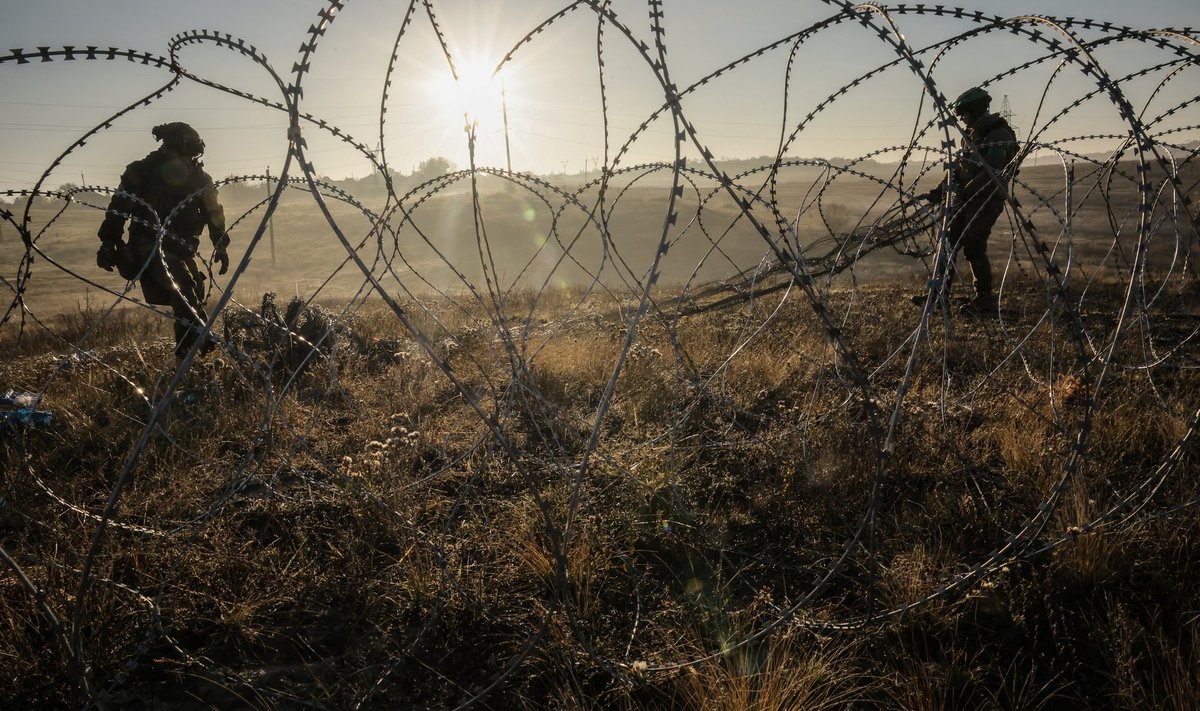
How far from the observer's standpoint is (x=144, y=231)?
19.1ft

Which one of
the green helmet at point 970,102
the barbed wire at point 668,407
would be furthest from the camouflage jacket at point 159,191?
the green helmet at point 970,102

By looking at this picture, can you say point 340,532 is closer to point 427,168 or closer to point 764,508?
point 764,508

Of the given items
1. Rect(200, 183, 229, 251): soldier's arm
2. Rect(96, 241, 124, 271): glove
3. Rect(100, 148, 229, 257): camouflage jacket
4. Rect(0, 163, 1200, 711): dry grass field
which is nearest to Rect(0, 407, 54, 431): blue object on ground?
Rect(0, 163, 1200, 711): dry grass field

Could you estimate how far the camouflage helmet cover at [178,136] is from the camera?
576 cm

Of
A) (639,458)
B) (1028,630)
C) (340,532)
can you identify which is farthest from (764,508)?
(340,532)

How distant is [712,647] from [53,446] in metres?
4.68

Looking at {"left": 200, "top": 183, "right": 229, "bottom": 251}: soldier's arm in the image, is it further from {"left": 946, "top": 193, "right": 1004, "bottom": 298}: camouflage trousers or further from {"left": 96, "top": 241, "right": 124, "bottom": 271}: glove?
{"left": 946, "top": 193, "right": 1004, "bottom": 298}: camouflage trousers

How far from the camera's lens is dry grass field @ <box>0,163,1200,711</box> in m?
2.17

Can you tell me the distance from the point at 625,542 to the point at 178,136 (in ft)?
18.4

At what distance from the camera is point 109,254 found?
564 cm

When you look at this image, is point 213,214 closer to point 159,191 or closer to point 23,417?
point 159,191

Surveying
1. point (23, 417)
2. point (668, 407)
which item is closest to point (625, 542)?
point (668, 407)

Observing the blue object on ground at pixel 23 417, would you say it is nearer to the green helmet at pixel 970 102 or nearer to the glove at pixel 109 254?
the glove at pixel 109 254

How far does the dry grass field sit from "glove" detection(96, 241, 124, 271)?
3.44 ft
